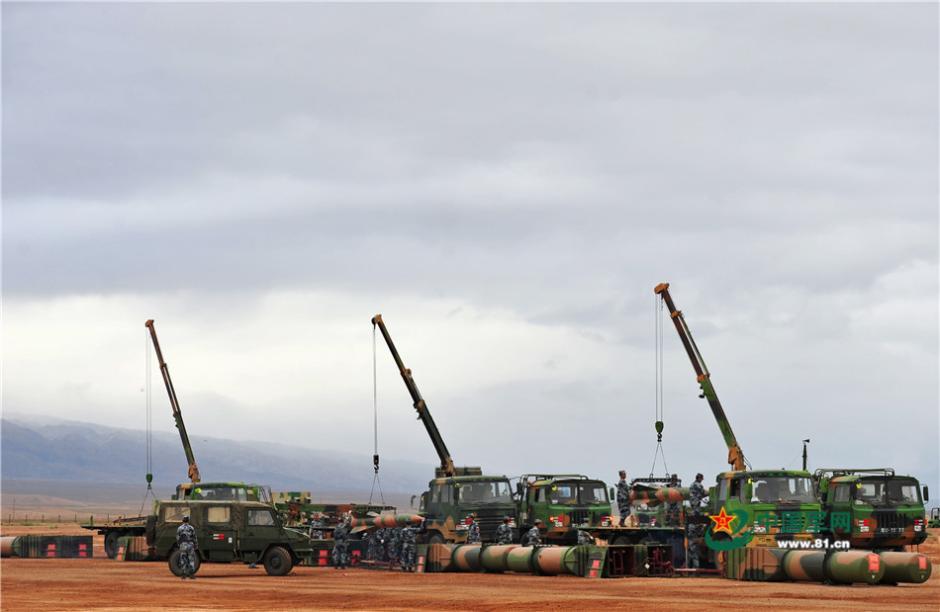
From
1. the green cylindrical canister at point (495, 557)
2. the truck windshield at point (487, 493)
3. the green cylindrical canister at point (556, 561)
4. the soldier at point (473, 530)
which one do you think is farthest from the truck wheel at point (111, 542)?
the green cylindrical canister at point (556, 561)

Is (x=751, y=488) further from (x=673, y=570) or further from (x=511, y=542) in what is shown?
(x=511, y=542)

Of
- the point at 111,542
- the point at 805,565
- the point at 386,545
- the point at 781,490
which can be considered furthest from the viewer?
the point at 111,542

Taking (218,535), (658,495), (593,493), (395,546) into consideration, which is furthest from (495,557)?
(658,495)

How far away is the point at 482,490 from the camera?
147 feet

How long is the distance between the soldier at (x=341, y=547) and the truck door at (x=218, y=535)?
6445 millimetres

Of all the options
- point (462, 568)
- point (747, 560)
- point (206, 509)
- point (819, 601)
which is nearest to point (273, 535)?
point (206, 509)

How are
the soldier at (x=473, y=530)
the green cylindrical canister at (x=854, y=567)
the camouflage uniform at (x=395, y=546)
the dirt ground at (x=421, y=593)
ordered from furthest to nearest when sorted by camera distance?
the camouflage uniform at (x=395, y=546) → the soldier at (x=473, y=530) → the green cylindrical canister at (x=854, y=567) → the dirt ground at (x=421, y=593)

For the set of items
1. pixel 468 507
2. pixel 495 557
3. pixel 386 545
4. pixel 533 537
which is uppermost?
pixel 468 507

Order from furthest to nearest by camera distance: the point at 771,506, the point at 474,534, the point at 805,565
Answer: the point at 474,534 → the point at 771,506 → the point at 805,565

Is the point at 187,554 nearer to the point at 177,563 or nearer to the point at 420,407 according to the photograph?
the point at 177,563

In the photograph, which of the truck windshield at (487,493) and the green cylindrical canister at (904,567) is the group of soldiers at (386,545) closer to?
the truck windshield at (487,493)

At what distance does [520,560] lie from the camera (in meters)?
38.3

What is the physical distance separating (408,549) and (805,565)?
12692 millimetres

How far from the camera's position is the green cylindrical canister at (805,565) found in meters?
33.2
